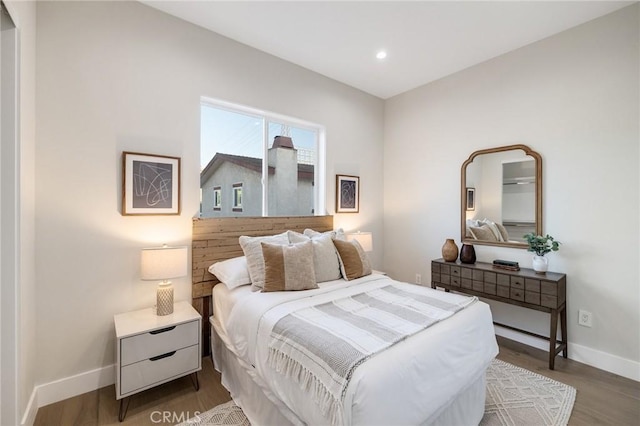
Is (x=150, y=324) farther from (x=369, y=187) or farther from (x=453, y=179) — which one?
(x=453, y=179)

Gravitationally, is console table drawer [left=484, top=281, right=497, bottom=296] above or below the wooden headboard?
below

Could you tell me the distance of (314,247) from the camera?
2.59 meters

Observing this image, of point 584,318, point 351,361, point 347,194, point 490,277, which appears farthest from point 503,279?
point 351,361

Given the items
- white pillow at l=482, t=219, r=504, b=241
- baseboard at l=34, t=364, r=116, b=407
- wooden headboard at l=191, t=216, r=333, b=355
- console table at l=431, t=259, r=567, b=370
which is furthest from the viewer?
white pillow at l=482, t=219, r=504, b=241

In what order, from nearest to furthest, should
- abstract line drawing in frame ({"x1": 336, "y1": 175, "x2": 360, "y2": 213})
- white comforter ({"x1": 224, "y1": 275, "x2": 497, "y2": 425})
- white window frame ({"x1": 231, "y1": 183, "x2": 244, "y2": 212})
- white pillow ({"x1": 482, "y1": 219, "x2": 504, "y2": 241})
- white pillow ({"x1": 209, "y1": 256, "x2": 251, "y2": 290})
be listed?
white comforter ({"x1": 224, "y1": 275, "x2": 497, "y2": 425})
white pillow ({"x1": 209, "y1": 256, "x2": 251, "y2": 290})
white window frame ({"x1": 231, "y1": 183, "x2": 244, "y2": 212})
white pillow ({"x1": 482, "y1": 219, "x2": 504, "y2": 241})
abstract line drawing in frame ({"x1": 336, "y1": 175, "x2": 360, "y2": 213})

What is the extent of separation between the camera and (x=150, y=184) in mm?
2340

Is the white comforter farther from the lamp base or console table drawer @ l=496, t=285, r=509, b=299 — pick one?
console table drawer @ l=496, t=285, r=509, b=299

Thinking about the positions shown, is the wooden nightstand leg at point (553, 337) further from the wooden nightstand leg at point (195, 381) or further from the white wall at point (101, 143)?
the white wall at point (101, 143)

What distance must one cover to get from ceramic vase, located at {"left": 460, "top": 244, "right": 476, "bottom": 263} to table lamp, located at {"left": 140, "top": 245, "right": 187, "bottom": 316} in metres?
2.79

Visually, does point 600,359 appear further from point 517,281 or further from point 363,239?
point 363,239

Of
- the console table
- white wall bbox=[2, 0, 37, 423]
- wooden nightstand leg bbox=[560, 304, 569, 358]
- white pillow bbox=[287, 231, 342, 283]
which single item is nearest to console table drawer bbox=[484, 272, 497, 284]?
the console table

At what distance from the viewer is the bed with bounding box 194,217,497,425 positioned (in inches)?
47.6

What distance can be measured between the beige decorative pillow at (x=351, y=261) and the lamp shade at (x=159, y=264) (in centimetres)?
135

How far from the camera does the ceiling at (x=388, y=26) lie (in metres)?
2.34
